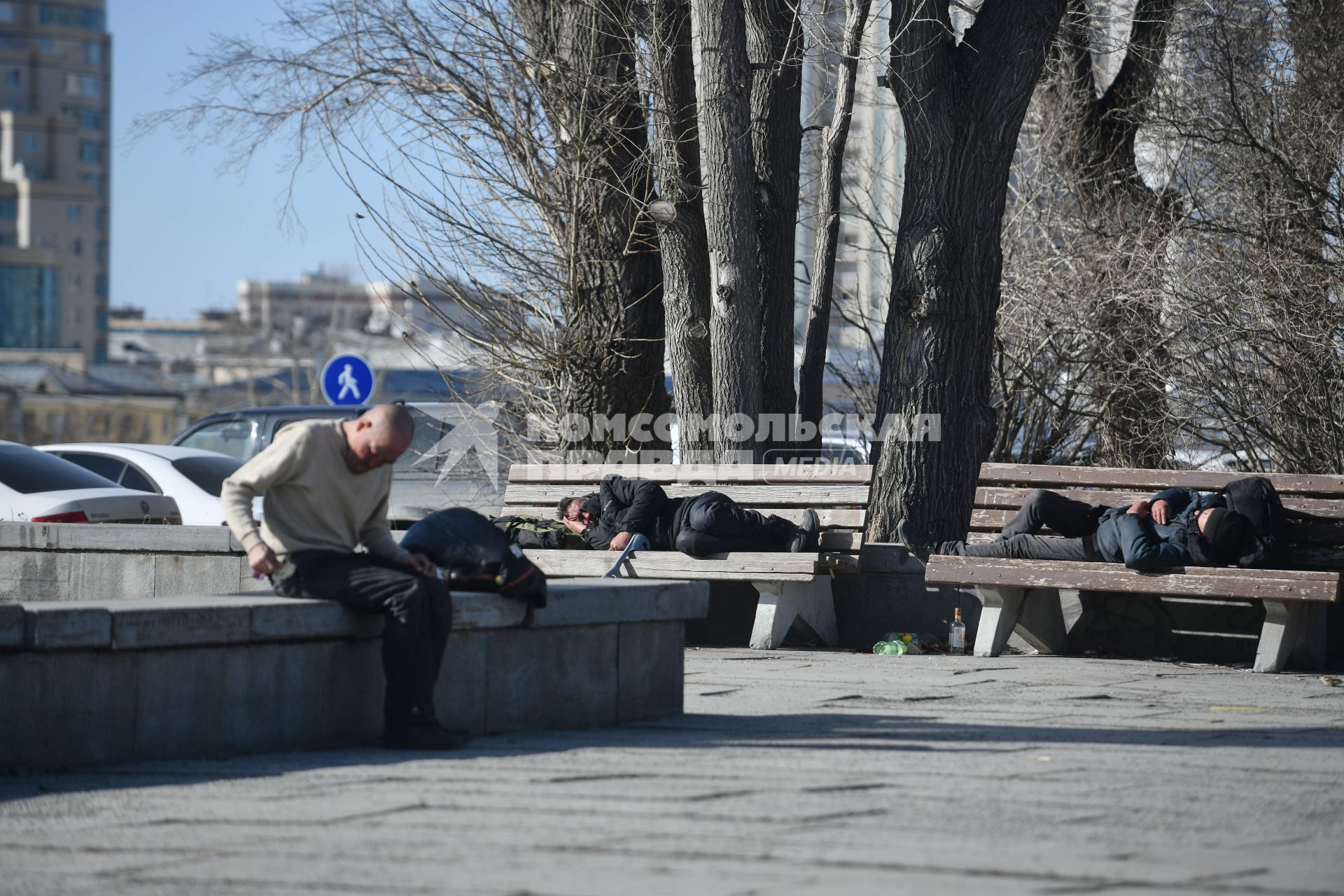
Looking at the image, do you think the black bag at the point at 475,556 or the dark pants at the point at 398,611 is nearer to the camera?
the dark pants at the point at 398,611

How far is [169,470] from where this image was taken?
50.0ft

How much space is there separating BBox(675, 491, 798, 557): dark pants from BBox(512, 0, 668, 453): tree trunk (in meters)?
3.26

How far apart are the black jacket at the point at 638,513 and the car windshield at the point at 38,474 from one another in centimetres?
510

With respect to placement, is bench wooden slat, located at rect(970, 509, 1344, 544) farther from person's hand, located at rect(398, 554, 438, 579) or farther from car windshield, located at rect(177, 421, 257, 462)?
car windshield, located at rect(177, 421, 257, 462)

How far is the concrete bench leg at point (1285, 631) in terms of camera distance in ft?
29.0

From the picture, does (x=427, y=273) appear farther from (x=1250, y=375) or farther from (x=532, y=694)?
(x=532, y=694)

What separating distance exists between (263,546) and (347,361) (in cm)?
1263

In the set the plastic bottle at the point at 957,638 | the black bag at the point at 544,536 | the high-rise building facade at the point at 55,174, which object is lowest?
the plastic bottle at the point at 957,638

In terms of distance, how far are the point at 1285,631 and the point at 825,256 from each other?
508cm

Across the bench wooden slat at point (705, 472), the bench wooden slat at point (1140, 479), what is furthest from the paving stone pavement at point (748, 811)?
the bench wooden slat at point (705, 472)

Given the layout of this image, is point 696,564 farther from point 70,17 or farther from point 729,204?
point 70,17

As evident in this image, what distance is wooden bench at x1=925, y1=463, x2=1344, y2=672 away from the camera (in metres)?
8.65

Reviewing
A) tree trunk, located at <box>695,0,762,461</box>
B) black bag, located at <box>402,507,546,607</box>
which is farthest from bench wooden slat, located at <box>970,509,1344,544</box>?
black bag, located at <box>402,507,546,607</box>

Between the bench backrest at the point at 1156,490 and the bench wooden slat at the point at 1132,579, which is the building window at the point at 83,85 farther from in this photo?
the bench wooden slat at the point at 1132,579
